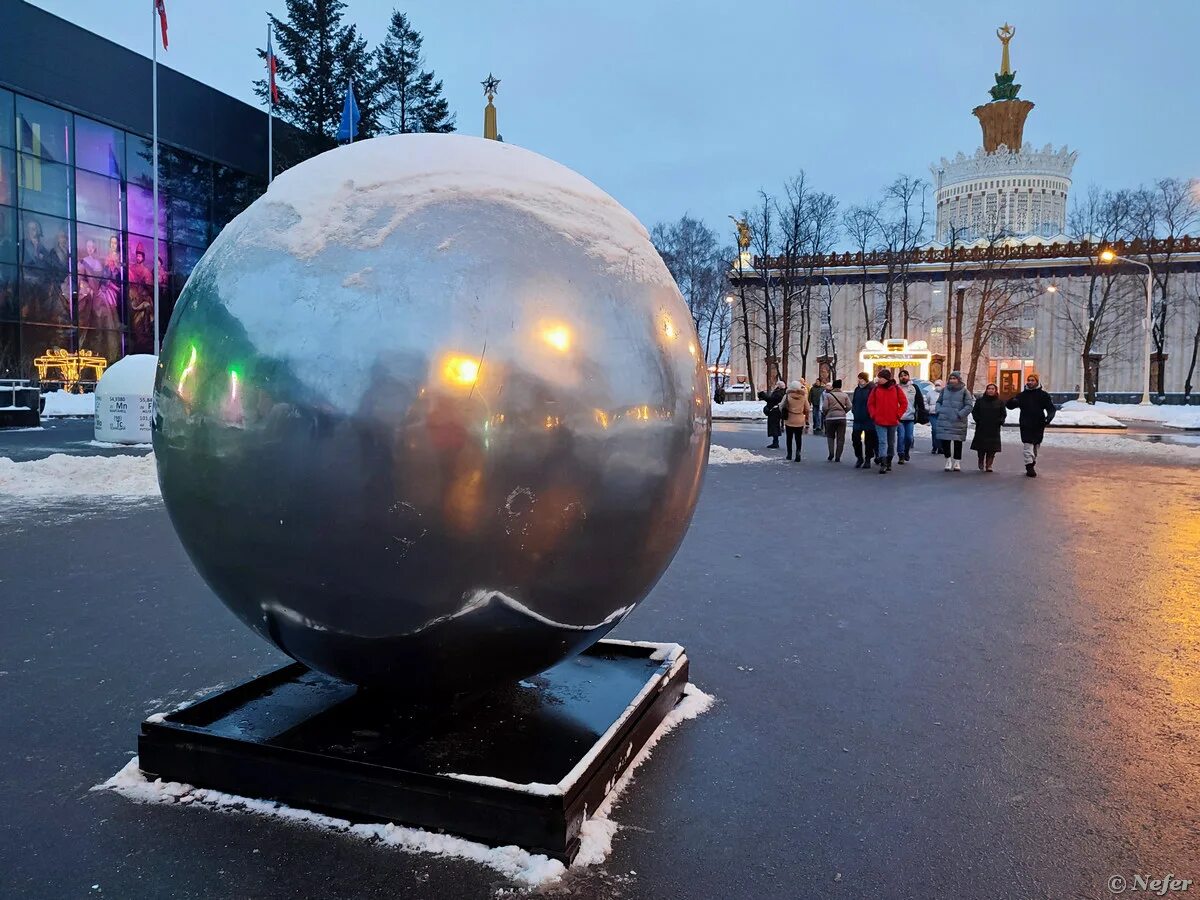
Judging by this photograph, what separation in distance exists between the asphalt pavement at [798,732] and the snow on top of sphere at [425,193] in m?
1.87

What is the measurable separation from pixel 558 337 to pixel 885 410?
13261 millimetres

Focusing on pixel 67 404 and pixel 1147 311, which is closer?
pixel 67 404

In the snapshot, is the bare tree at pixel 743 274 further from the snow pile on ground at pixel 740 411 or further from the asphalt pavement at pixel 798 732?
the asphalt pavement at pixel 798 732

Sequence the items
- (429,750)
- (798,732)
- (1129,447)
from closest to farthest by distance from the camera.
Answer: (429,750) → (798,732) → (1129,447)

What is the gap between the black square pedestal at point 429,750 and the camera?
258 centimetres

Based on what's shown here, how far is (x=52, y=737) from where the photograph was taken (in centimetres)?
339

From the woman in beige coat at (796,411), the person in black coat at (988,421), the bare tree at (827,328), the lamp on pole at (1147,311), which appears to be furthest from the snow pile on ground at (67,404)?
the bare tree at (827,328)

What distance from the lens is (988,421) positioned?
1492 cm

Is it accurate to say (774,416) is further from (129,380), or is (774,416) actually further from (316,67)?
(316,67)

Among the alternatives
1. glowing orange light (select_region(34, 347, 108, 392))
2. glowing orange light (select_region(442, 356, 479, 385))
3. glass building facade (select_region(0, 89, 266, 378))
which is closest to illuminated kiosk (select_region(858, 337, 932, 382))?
glass building facade (select_region(0, 89, 266, 378))

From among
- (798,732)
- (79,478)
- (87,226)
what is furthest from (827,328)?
(798,732)

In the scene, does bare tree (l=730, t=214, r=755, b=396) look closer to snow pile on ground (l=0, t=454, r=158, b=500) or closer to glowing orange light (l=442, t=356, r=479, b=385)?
snow pile on ground (l=0, t=454, r=158, b=500)

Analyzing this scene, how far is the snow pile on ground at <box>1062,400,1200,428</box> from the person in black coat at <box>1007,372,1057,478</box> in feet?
76.3

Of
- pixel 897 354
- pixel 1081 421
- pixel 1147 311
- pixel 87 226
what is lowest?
pixel 1081 421
